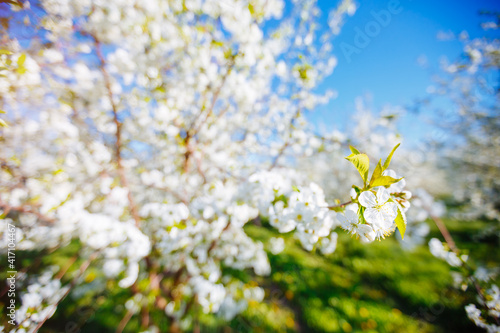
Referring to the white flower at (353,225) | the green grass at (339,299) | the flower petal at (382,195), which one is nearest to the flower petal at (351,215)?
the white flower at (353,225)

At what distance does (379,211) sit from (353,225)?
0.54 ft

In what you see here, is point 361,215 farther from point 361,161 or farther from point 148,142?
point 148,142

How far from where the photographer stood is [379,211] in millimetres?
1000

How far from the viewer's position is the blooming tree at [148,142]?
1869mm

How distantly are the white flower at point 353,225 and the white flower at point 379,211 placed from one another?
4cm

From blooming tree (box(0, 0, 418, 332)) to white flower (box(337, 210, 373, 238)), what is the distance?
24 centimetres

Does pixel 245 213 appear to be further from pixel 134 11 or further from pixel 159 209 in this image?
pixel 134 11

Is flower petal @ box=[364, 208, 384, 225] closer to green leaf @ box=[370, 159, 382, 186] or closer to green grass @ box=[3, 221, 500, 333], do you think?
green leaf @ box=[370, 159, 382, 186]

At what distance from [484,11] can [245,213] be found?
541cm

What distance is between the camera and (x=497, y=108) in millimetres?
5406

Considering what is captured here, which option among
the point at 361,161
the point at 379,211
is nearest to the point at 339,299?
the point at 379,211

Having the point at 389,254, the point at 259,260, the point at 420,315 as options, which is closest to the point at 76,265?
the point at 259,260

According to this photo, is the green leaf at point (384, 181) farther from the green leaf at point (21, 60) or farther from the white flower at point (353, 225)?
the green leaf at point (21, 60)

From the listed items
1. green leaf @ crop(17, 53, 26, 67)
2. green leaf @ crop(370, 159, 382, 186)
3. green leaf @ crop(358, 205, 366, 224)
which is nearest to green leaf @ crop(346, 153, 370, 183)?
green leaf @ crop(370, 159, 382, 186)
